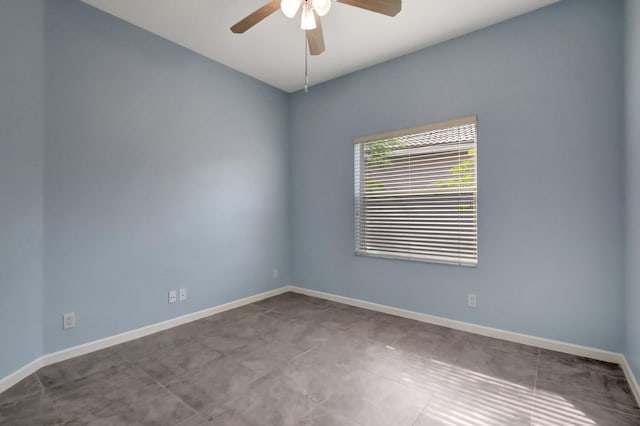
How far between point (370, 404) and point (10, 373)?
8.20 feet

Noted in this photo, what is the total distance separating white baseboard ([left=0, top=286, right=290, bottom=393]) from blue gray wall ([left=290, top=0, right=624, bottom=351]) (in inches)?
80.8

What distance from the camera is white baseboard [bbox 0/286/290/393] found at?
208 centimetres

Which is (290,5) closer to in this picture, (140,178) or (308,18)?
(308,18)

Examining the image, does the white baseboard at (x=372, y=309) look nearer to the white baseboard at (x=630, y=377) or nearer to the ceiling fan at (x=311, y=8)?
the white baseboard at (x=630, y=377)

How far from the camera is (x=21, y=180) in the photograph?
2.15 meters

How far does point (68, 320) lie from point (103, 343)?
1.20 feet

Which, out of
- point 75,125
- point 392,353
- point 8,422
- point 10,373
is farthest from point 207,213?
point 392,353

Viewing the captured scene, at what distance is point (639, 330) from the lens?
1.89 m

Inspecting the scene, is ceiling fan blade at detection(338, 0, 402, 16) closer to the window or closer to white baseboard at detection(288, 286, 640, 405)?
the window

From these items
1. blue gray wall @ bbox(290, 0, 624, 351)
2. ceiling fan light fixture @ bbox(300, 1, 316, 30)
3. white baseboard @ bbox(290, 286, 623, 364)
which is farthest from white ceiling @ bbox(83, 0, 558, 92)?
white baseboard @ bbox(290, 286, 623, 364)

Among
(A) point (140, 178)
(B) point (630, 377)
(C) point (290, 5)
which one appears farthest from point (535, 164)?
(A) point (140, 178)

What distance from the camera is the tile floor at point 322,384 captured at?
5.68 ft

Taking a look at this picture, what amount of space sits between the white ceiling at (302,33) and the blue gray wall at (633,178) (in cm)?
77

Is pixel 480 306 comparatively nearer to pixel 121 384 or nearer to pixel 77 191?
pixel 121 384
